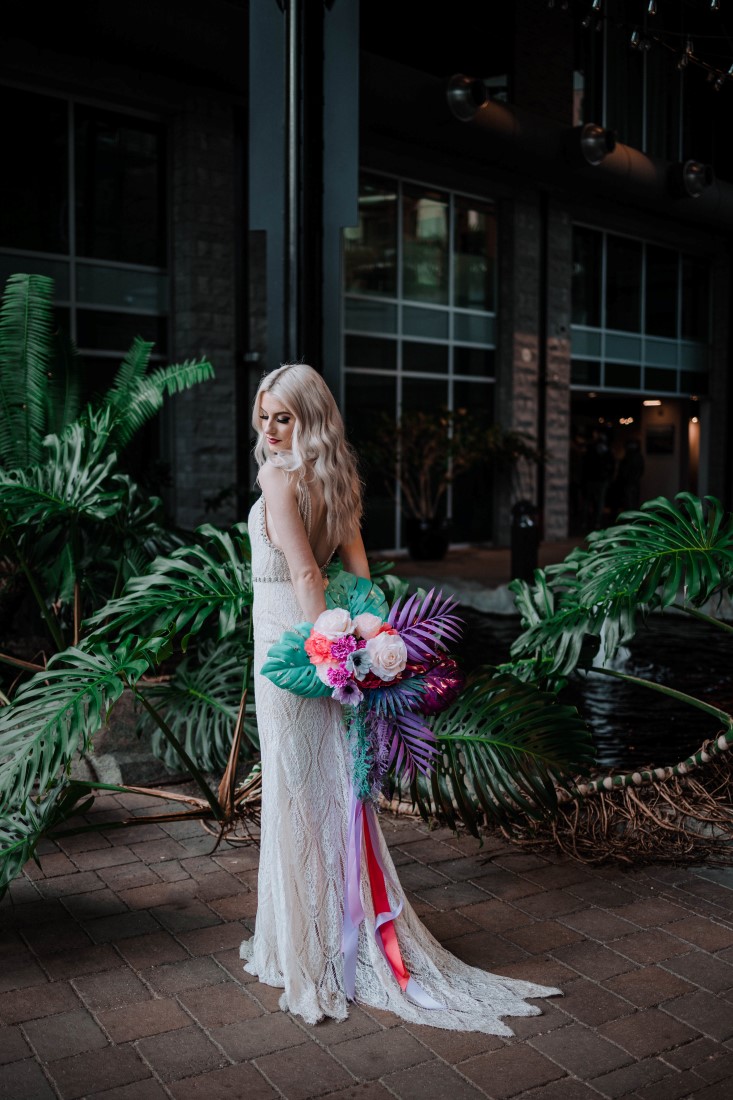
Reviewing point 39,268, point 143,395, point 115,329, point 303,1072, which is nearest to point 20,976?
point 303,1072

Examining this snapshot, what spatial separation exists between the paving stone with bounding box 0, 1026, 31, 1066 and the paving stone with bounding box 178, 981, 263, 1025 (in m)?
0.45

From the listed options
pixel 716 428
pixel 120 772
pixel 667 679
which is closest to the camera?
pixel 120 772

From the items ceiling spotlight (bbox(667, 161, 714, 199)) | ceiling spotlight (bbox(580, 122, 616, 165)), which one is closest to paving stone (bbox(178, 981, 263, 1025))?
ceiling spotlight (bbox(580, 122, 616, 165))

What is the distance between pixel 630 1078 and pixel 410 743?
3.35ft

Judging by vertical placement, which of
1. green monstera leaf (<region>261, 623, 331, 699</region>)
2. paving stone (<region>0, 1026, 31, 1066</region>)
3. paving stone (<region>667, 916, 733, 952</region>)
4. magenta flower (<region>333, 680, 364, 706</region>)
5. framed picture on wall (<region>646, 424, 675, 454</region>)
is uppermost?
framed picture on wall (<region>646, 424, 675, 454</region>)

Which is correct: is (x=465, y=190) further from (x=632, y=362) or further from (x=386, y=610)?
(x=386, y=610)

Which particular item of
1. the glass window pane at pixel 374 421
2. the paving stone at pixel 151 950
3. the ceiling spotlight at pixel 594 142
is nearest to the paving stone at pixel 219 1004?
the paving stone at pixel 151 950

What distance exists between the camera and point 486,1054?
9.02 feet

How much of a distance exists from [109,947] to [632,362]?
58.6 feet

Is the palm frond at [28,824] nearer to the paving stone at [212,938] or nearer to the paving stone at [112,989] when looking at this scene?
the paving stone at [112,989]

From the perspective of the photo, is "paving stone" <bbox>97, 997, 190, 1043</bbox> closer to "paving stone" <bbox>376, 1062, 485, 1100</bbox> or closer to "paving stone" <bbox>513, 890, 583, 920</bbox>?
"paving stone" <bbox>376, 1062, 485, 1100</bbox>

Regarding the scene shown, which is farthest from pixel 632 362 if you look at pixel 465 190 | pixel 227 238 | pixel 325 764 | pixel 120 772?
pixel 325 764

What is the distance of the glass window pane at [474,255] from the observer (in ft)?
53.5

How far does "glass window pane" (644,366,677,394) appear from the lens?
20.0 metres
